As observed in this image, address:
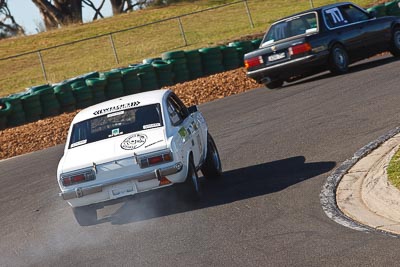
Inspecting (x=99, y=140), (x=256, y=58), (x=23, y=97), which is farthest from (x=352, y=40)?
(x=99, y=140)

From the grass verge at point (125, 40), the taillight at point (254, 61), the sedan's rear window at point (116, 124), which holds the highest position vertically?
the sedan's rear window at point (116, 124)

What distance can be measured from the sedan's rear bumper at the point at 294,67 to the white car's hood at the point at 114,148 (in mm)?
9689

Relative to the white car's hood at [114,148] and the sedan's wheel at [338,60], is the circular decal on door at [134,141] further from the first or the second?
the sedan's wheel at [338,60]

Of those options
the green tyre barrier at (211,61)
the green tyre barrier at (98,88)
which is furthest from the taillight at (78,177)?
the green tyre barrier at (211,61)

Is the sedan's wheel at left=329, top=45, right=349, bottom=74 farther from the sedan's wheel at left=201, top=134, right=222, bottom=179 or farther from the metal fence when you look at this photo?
the metal fence

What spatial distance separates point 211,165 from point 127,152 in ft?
5.96

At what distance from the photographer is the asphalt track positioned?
8102 mm

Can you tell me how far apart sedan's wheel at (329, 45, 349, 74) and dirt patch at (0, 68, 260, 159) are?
324cm

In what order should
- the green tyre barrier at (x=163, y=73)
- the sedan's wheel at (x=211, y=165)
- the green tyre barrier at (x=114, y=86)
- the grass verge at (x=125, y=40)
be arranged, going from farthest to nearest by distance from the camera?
the grass verge at (x=125, y=40)
the green tyre barrier at (x=163, y=73)
the green tyre barrier at (x=114, y=86)
the sedan's wheel at (x=211, y=165)

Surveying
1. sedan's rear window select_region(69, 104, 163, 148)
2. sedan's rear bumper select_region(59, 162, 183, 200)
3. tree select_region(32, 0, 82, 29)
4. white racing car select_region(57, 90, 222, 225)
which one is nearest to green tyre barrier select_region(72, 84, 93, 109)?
white racing car select_region(57, 90, 222, 225)

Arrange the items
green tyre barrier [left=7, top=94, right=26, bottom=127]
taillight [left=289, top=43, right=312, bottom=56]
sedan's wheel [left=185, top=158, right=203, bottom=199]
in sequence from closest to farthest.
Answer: sedan's wheel [left=185, top=158, right=203, bottom=199]
taillight [left=289, top=43, right=312, bottom=56]
green tyre barrier [left=7, top=94, right=26, bottom=127]

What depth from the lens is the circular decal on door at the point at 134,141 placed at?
10526 millimetres

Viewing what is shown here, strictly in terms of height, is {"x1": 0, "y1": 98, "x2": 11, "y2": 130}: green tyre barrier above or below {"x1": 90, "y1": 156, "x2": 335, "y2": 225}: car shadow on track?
below

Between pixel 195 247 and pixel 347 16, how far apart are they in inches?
533
